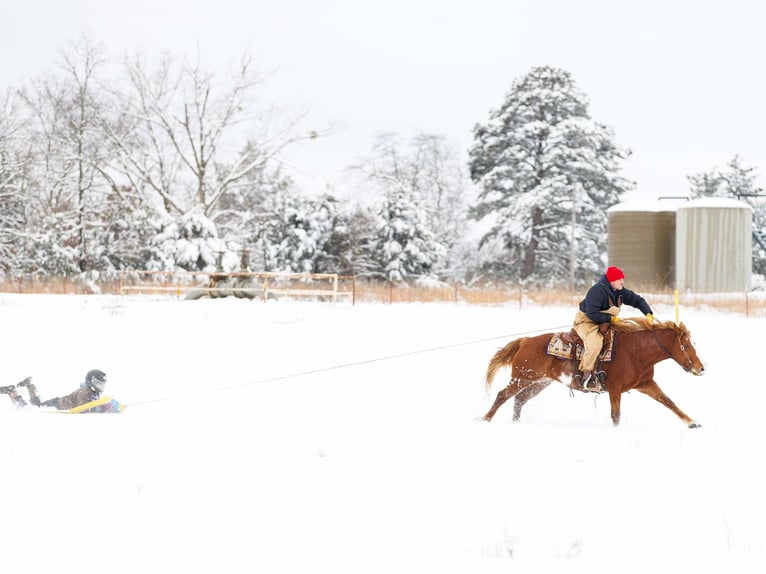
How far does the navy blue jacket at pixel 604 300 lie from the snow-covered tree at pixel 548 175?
31775 mm

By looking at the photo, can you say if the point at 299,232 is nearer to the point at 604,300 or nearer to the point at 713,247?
the point at 713,247

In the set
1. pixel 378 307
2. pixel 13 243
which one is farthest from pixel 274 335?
pixel 13 243

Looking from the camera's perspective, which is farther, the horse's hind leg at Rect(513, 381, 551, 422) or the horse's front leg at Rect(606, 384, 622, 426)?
the horse's hind leg at Rect(513, 381, 551, 422)

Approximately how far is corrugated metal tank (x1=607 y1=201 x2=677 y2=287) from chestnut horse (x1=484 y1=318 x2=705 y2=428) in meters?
24.8

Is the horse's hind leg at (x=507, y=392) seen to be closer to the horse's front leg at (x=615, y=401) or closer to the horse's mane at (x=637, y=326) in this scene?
the horse's front leg at (x=615, y=401)

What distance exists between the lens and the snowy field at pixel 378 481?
4508 millimetres

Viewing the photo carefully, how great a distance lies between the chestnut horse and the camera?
328 inches

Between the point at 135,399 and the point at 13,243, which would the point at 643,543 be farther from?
the point at 13,243

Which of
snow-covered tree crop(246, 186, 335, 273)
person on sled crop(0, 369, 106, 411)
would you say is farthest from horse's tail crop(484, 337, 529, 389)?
snow-covered tree crop(246, 186, 335, 273)

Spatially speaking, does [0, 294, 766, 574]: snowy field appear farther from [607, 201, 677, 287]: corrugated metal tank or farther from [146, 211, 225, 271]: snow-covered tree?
[146, 211, 225, 271]: snow-covered tree

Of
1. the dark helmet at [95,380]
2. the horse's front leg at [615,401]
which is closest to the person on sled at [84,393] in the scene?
the dark helmet at [95,380]

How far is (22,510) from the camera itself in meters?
5.12

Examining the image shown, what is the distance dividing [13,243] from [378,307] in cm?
2143

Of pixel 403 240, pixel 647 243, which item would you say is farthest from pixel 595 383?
pixel 403 240
